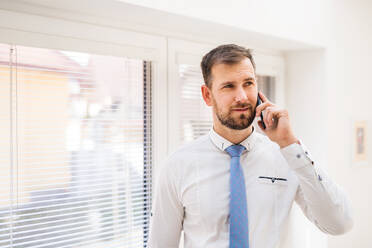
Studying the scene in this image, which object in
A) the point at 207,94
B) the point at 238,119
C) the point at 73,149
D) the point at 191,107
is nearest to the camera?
the point at 238,119

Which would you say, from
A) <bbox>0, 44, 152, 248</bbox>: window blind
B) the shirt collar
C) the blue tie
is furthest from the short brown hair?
<bbox>0, 44, 152, 248</bbox>: window blind

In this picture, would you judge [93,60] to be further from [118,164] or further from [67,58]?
[118,164]

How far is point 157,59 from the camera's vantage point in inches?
73.3

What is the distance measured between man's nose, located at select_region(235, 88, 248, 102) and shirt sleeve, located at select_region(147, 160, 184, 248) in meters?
0.41

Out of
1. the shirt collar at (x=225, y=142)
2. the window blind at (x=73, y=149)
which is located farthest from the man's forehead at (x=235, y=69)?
the window blind at (x=73, y=149)

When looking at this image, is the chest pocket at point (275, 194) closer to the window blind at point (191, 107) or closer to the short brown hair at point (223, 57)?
the short brown hair at point (223, 57)

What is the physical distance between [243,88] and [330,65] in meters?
1.46

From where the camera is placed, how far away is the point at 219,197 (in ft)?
4.46

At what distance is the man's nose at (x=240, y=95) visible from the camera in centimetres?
128

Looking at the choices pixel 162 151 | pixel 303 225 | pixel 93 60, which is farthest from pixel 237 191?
pixel 303 225

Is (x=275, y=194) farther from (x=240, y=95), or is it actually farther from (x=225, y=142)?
(x=240, y=95)

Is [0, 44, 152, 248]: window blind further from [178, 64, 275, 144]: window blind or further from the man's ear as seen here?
the man's ear

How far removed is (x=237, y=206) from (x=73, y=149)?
835 mm

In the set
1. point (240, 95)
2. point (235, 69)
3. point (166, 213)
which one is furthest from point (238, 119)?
point (166, 213)
